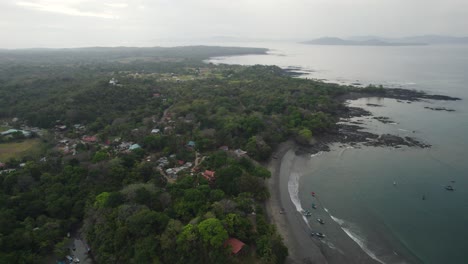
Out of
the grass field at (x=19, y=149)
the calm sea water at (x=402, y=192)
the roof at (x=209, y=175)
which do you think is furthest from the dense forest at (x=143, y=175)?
the calm sea water at (x=402, y=192)

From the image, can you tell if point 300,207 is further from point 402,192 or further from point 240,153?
point 402,192

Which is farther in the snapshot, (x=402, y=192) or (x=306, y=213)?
(x=402, y=192)

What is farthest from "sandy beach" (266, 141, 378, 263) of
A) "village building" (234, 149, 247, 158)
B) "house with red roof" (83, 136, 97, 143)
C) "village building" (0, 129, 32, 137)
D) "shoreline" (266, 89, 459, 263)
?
"village building" (0, 129, 32, 137)

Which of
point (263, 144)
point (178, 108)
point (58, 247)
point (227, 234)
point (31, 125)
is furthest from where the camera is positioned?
point (178, 108)

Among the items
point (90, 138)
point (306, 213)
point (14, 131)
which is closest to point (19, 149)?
point (14, 131)

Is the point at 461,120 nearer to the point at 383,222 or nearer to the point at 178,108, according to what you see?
the point at 383,222

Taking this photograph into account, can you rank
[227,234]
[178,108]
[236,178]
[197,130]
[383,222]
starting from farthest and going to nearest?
[178,108] → [197,130] → [236,178] → [383,222] → [227,234]

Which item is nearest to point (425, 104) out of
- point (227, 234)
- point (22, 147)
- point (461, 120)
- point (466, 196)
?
point (461, 120)
